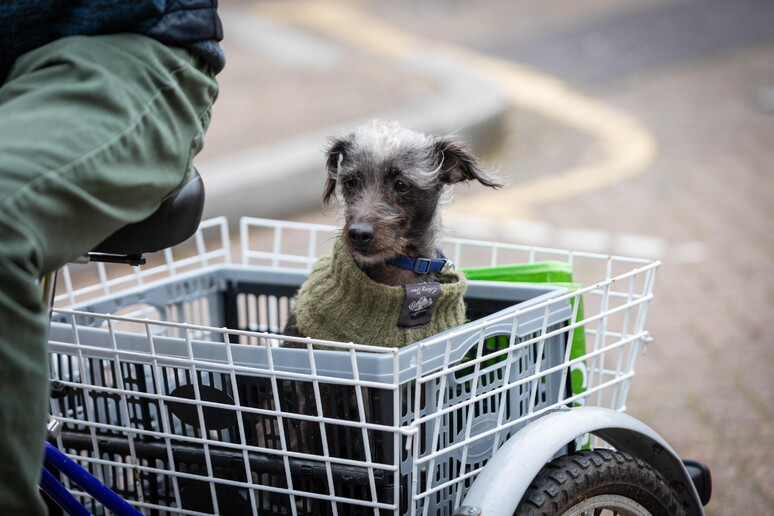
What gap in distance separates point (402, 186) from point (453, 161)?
171mm

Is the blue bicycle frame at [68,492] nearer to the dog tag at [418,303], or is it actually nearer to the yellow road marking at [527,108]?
the dog tag at [418,303]

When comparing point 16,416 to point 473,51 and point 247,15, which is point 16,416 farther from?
point 247,15

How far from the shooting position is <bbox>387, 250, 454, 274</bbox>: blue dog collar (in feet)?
7.66

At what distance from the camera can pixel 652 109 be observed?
329 inches

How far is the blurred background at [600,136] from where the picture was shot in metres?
3.97

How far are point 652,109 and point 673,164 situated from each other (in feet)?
5.27

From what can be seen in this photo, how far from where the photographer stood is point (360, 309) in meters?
2.15

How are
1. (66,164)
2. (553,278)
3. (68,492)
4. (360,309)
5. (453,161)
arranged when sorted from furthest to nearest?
(453,161) → (553,278) → (360,309) → (68,492) → (66,164)

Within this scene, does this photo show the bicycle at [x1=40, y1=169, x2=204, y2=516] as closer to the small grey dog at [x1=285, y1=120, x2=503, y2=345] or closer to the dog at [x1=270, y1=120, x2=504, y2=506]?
the dog at [x1=270, y1=120, x2=504, y2=506]

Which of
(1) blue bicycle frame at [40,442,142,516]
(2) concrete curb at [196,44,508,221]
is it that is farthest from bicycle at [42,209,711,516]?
(2) concrete curb at [196,44,508,221]

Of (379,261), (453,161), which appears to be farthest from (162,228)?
(453,161)

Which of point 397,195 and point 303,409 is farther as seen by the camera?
point 397,195

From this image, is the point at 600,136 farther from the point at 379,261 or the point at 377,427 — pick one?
the point at 377,427

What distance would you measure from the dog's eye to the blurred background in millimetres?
311
